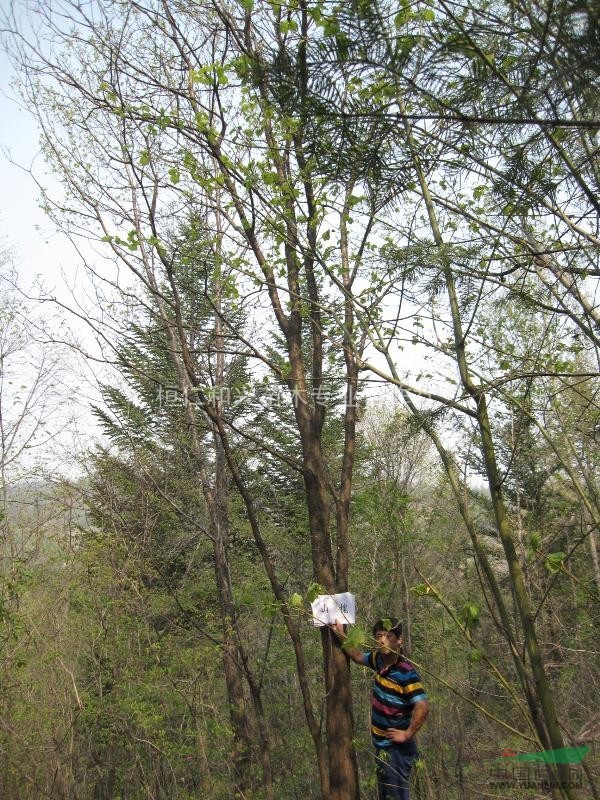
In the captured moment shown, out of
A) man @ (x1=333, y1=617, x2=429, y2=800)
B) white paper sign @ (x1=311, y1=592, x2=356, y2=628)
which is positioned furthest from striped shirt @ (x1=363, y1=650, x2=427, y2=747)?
white paper sign @ (x1=311, y1=592, x2=356, y2=628)

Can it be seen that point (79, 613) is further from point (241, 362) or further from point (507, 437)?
point (507, 437)

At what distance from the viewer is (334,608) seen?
11.2 ft

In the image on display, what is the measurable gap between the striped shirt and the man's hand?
0.05 meters

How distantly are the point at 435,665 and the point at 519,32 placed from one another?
8.28 metres

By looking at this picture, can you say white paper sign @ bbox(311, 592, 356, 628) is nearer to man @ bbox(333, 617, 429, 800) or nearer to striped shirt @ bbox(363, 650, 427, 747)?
man @ bbox(333, 617, 429, 800)

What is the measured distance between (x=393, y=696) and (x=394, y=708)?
0.08 meters

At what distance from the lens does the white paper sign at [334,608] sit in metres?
3.39

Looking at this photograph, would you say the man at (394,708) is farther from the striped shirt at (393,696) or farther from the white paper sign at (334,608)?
the white paper sign at (334,608)

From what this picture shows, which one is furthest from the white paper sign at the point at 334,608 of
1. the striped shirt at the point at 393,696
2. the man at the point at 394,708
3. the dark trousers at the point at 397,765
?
the dark trousers at the point at 397,765

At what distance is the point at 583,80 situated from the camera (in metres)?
1.81

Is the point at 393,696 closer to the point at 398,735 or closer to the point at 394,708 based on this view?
the point at 394,708

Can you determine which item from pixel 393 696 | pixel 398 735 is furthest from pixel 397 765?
pixel 393 696

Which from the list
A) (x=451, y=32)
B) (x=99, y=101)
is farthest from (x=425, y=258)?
(x=99, y=101)

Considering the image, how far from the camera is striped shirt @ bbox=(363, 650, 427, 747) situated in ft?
11.7
